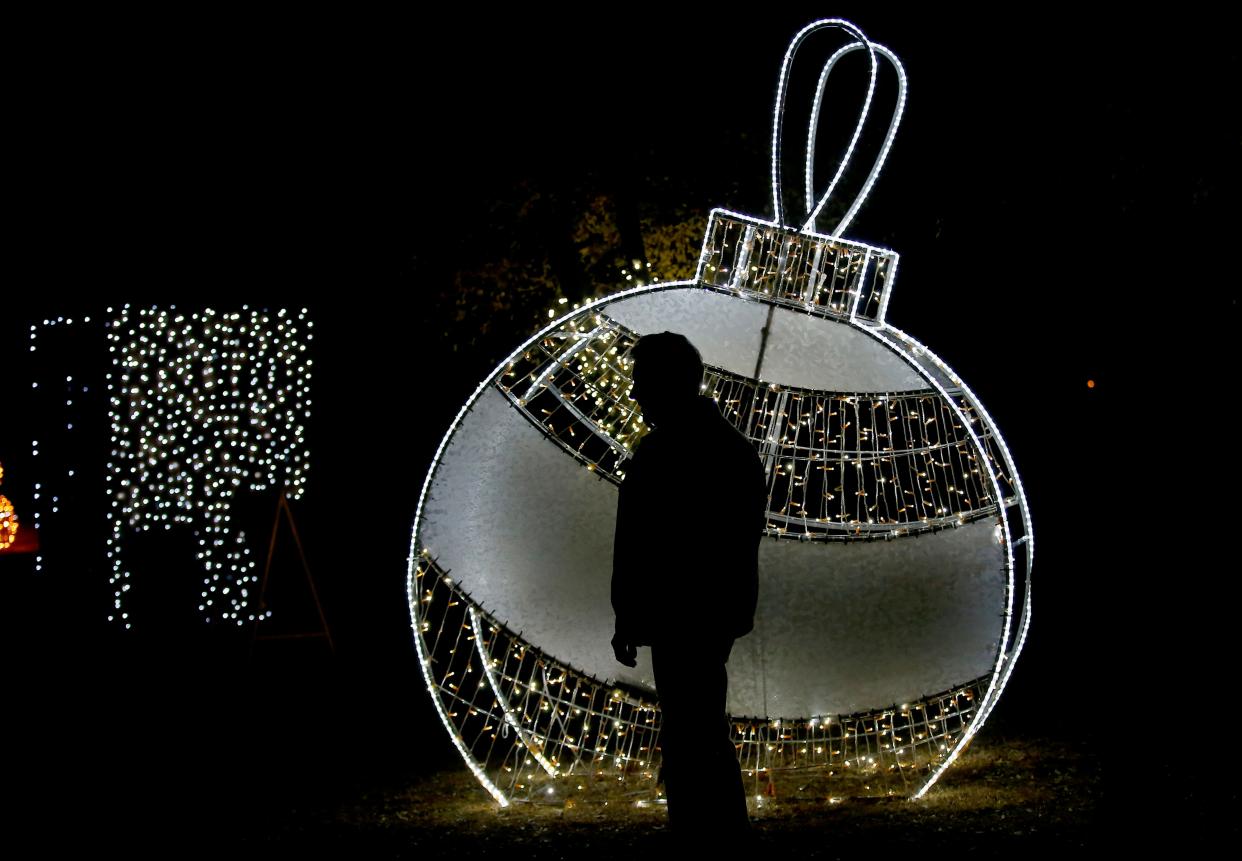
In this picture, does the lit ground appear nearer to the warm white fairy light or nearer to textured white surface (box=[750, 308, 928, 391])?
textured white surface (box=[750, 308, 928, 391])

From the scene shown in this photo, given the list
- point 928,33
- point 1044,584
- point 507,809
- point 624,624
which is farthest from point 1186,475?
point 624,624

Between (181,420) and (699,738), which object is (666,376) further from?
(181,420)

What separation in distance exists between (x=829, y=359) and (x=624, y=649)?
235 cm

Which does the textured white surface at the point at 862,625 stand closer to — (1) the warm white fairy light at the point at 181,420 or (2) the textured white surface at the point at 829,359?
(2) the textured white surface at the point at 829,359

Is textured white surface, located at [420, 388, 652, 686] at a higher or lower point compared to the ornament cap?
lower

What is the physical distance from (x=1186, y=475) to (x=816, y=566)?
10.2 metres

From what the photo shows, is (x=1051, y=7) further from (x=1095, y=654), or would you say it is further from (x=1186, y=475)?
(x=1186, y=475)

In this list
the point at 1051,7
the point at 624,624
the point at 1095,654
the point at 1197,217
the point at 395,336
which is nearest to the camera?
the point at 624,624

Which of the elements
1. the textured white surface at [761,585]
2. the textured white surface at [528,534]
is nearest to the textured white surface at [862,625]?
the textured white surface at [761,585]

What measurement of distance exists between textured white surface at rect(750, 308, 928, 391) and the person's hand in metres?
2.15

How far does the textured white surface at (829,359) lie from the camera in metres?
6.27

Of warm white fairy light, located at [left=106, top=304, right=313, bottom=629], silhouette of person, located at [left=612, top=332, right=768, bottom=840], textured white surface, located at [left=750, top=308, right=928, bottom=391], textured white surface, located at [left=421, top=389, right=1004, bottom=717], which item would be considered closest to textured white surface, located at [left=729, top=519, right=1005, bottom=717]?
textured white surface, located at [left=421, top=389, right=1004, bottom=717]

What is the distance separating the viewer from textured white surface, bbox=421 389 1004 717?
6008 mm

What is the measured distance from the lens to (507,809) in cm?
587
